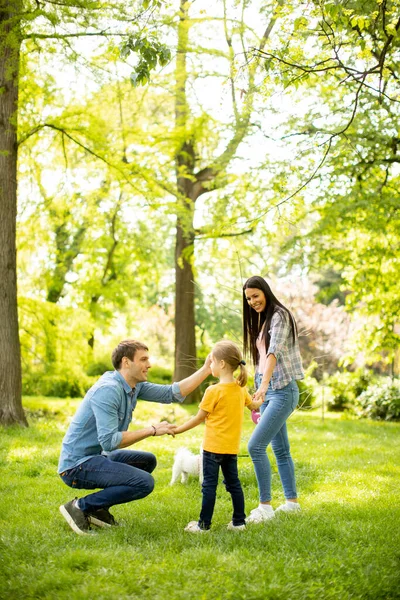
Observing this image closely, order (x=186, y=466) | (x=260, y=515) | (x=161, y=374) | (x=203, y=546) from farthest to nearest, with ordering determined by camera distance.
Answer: (x=161, y=374)
(x=186, y=466)
(x=260, y=515)
(x=203, y=546)

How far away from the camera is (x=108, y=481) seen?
4727mm

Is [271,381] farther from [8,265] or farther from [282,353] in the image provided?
[8,265]

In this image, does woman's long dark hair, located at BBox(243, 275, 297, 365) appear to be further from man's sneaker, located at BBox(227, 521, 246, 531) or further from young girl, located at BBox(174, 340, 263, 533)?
man's sneaker, located at BBox(227, 521, 246, 531)

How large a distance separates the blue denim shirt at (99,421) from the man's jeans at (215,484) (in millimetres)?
652

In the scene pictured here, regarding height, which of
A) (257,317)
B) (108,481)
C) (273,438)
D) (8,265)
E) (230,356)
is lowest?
(108,481)

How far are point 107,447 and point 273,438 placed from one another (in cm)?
142

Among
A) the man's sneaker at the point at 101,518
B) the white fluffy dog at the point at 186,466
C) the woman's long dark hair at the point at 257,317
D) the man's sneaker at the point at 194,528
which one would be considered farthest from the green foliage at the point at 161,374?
the man's sneaker at the point at 194,528

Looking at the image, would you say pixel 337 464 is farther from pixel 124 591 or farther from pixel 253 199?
pixel 253 199

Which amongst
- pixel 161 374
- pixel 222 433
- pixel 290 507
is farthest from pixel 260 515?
pixel 161 374

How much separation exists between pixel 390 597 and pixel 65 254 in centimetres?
1815

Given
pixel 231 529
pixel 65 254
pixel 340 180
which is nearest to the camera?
pixel 231 529

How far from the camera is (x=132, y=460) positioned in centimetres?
514

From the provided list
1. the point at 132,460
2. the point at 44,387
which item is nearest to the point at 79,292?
the point at 44,387

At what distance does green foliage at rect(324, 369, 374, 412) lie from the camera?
61.1 feet
